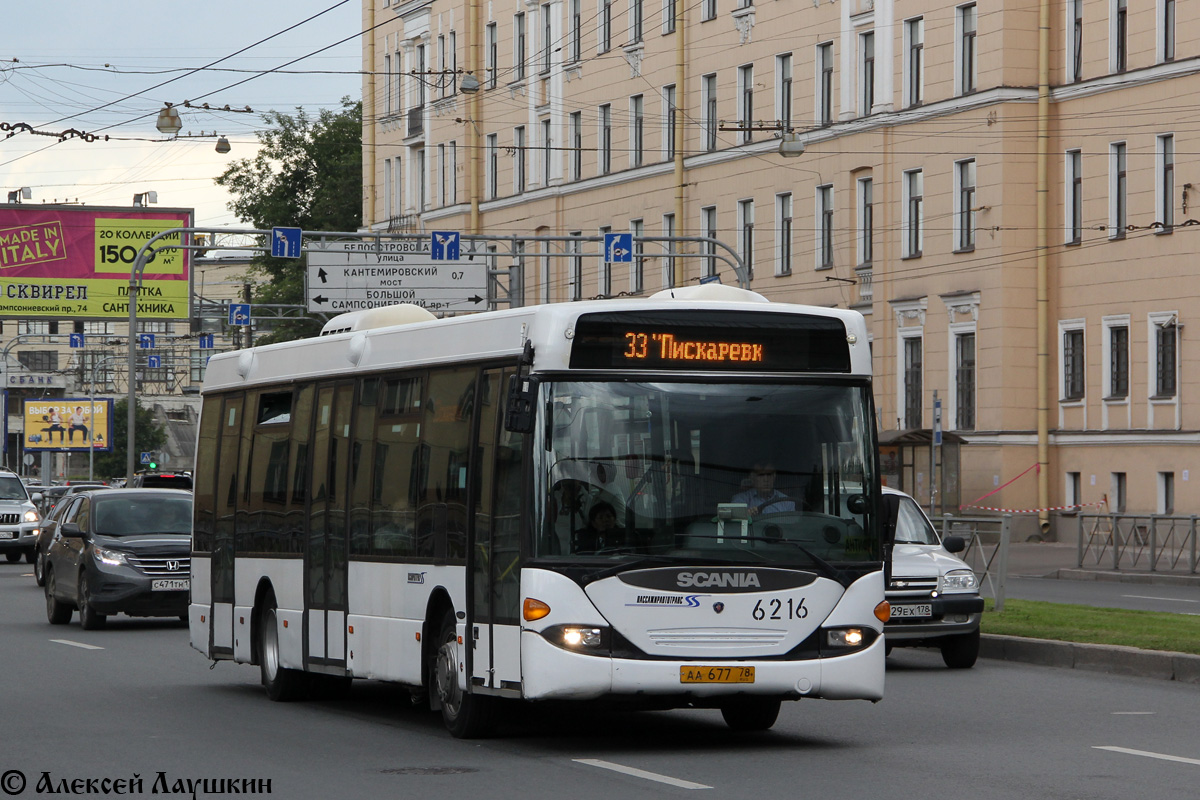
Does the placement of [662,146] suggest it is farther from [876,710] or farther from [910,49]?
[876,710]

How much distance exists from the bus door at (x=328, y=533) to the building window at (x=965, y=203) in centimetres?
3550

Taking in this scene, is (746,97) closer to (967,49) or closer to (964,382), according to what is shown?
→ (967,49)

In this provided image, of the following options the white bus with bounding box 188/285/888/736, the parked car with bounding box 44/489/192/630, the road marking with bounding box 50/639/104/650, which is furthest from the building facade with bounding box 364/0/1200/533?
the white bus with bounding box 188/285/888/736

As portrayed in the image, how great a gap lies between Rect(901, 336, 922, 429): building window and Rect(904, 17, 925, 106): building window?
580cm

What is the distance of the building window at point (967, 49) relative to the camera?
4866 centimetres

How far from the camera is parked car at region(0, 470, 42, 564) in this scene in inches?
1713

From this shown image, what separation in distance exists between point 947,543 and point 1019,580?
649 inches

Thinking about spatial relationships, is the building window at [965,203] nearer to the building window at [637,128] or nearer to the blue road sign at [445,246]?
the blue road sign at [445,246]

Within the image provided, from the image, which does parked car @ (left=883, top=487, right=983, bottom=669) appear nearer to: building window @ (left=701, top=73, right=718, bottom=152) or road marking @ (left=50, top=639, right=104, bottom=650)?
road marking @ (left=50, top=639, right=104, bottom=650)

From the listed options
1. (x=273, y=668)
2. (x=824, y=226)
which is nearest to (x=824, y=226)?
(x=824, y=226)

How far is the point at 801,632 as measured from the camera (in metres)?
12.0

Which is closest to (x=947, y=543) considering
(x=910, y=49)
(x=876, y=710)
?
(x=876, y=710)

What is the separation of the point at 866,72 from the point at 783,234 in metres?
5.62

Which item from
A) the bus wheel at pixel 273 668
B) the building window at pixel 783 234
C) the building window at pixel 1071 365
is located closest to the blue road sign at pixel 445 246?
the building window at pixel 783 234
